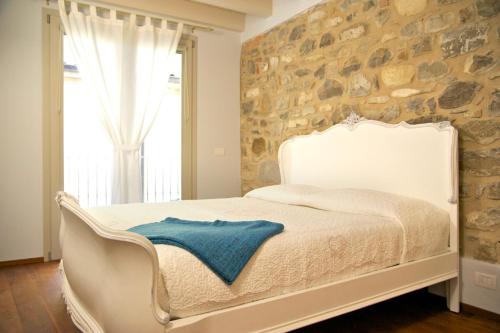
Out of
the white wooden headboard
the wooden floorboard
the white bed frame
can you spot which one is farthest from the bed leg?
the wooden floorboard

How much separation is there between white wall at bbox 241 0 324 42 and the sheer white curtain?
986 mm

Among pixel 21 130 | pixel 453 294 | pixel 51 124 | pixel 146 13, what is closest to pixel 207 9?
pixel 146 13

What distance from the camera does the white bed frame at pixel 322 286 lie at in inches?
46.0

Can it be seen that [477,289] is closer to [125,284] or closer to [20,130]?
[125,284]

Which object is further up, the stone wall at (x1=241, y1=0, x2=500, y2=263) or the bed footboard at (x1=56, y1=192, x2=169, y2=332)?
the stone wall at (x1=241, y1=0, x2=500, y2=263)

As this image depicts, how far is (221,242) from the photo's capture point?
1446 millimetres

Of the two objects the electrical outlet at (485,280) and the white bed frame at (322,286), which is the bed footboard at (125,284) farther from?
the electrical outlet at (485,280)

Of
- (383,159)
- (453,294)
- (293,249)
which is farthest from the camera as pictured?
(383,159)

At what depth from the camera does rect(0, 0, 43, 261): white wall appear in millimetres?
3242

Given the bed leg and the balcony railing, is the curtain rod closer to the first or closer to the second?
the balcony railing

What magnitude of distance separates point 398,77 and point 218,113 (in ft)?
7.44

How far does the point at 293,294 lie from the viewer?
5.09ft

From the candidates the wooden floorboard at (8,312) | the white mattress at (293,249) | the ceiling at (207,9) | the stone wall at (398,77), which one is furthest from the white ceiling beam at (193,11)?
the wooden floorboard at (8,312)

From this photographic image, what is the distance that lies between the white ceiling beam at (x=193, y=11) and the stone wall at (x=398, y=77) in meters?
0.41
